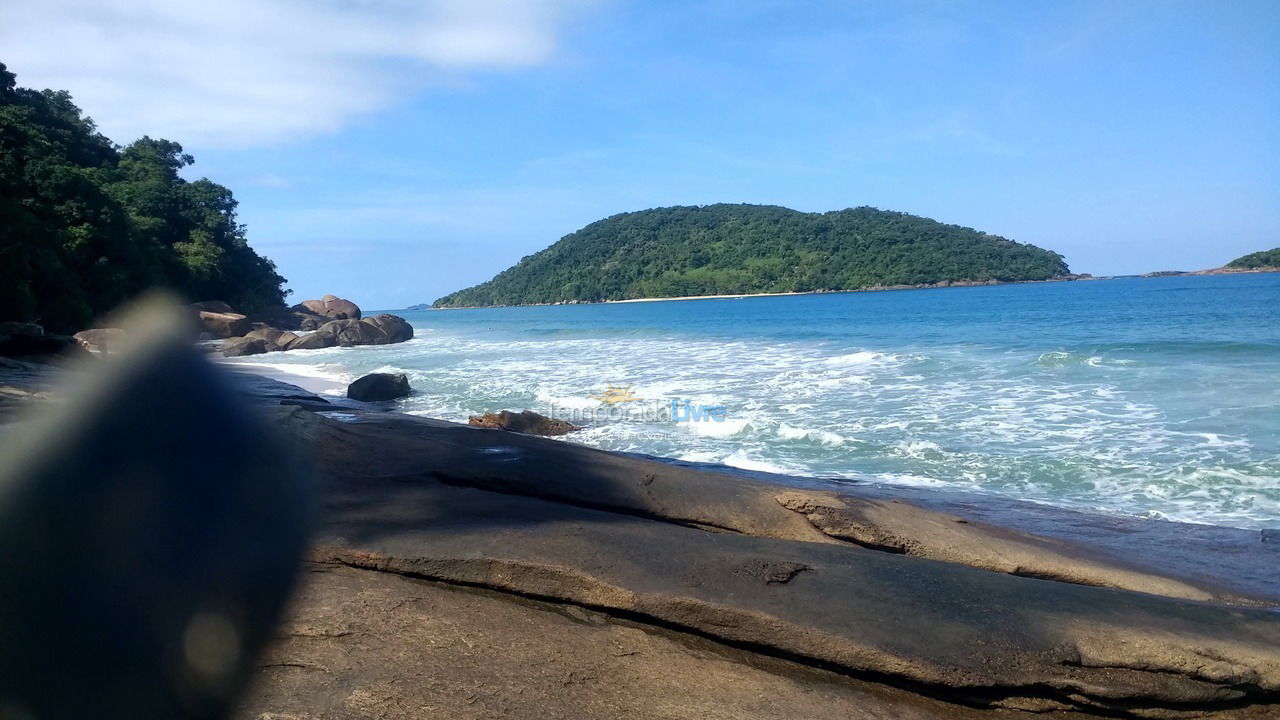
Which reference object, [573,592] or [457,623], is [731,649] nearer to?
[573,592]

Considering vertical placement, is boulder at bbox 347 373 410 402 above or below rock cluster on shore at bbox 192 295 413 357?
below

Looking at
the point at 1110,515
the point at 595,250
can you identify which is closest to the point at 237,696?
the point at 1110,515

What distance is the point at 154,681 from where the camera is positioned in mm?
2809

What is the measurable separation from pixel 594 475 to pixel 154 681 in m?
3.26

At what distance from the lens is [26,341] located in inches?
586

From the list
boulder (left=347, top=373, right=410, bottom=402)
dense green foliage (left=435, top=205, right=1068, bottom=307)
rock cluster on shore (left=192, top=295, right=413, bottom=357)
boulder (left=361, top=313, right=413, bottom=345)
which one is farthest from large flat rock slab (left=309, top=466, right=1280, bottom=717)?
dense green foliage (left=435, top=205, right=1068, bottom=307)

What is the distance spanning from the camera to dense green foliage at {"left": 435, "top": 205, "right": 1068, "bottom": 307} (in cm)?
10562

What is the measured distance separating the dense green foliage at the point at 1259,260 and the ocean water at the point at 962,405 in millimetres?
94034

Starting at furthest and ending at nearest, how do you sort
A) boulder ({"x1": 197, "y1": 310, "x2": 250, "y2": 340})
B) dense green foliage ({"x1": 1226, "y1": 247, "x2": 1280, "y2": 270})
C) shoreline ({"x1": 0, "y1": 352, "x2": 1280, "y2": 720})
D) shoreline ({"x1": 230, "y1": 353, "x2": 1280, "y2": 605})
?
1. dense green foliage ({"x1": 1226, "y1": 247, "x2": 1280, "y2": 270})
2. boulder ({"x1": 197, "y1": 310, "x2": 250, "y2": 340})
3. shoreline ({"x1": 230, "y1": 353, "x2": 1280, "y2": 605})
4. shoreline ({"x1": 0, "y1": 352, "x2": 1280, "y2": 720})

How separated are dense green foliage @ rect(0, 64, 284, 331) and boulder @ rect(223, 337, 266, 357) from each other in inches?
160

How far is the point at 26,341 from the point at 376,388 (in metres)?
6.26

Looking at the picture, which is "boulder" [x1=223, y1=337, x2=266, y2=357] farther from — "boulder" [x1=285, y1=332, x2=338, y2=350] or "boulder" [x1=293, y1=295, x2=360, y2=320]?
"boulder" [x1=293, y1=295, x2=360, y2=320]

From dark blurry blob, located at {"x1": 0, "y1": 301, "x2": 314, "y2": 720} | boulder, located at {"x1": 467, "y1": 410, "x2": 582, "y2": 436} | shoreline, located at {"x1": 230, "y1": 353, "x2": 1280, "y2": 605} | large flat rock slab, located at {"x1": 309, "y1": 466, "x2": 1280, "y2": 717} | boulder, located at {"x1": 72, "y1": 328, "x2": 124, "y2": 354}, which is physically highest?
boulder, located at {"x1": 72, "y1": 328, "x2": 124, "y2": 354}

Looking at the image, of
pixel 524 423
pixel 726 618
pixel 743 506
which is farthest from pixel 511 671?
pixel 524 423
